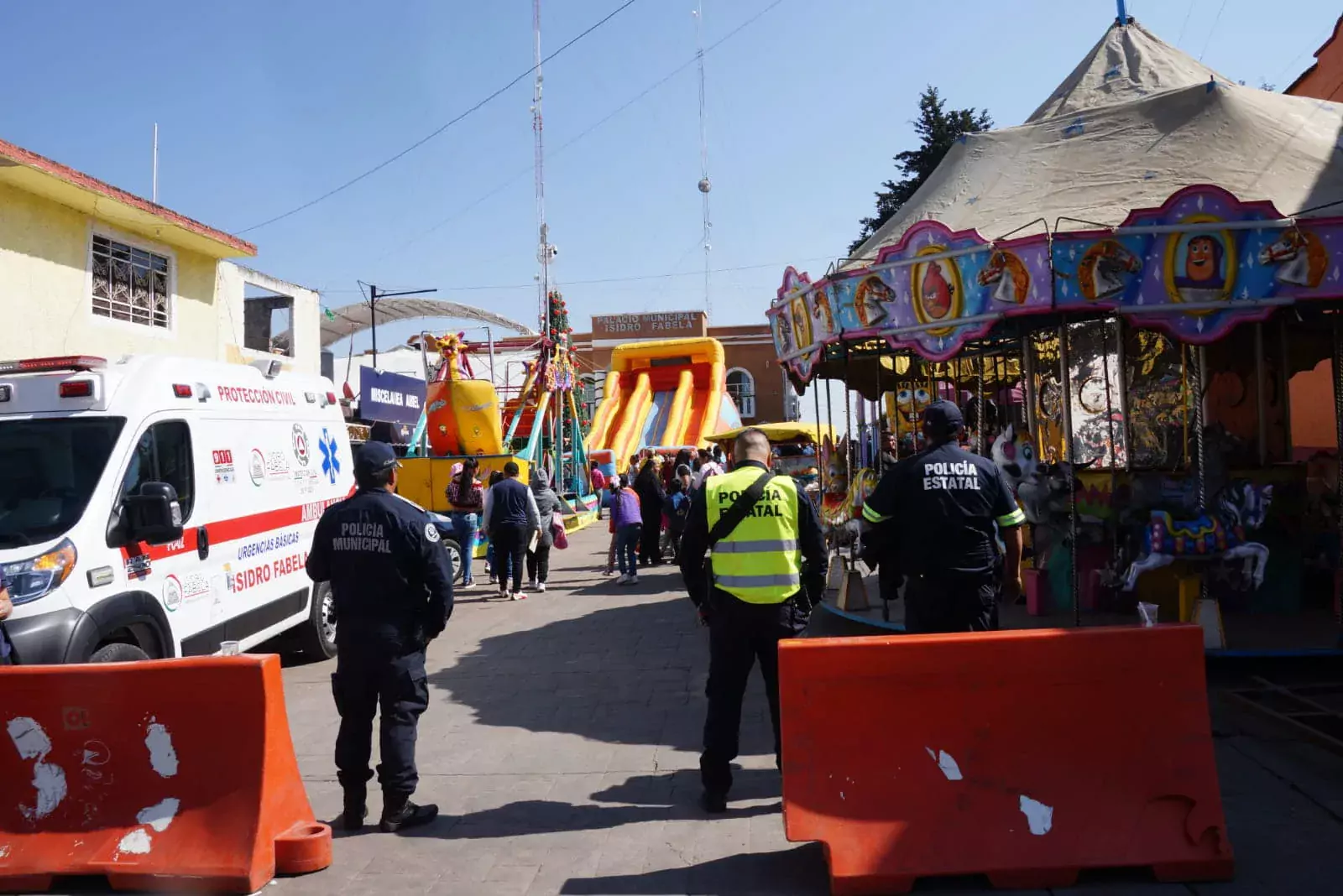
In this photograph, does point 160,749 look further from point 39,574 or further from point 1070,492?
point 1070,492

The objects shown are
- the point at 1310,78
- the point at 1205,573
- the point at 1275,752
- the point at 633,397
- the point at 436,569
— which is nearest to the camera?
the point at 436,569

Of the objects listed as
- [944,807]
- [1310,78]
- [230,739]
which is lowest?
[944,807]

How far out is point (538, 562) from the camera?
44.1 ft

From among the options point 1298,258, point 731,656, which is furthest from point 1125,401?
point 731,656

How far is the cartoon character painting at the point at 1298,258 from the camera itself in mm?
7098

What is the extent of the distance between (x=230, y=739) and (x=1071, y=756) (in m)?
3.53

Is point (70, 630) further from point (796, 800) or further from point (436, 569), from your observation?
point (796, 800)

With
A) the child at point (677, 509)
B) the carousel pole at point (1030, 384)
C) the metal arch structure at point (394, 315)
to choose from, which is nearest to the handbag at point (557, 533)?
the child at point (677, 509)

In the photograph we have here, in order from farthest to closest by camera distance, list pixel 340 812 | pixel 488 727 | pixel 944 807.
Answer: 1. pixel 488 727
2. pixel 340 812
3. pixel 944 807

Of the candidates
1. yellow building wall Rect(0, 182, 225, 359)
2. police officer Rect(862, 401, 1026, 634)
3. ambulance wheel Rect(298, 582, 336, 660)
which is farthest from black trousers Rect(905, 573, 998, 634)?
yellow building wall Rect(0, 182, 225, 359)

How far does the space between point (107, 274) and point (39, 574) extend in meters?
11.7

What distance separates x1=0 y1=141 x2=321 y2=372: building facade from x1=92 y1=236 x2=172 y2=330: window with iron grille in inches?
0.7

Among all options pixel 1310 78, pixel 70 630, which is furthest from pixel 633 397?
pixel 70 630

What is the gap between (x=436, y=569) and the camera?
4.88 meters
